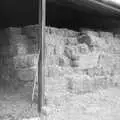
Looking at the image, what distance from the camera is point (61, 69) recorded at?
5.72 metres

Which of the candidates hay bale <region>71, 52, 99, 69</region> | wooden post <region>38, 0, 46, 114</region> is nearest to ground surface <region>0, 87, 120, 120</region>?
wooden post <region>38, 0, 46, 114</region>

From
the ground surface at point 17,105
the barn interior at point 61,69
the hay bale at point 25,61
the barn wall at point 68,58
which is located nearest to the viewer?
the ground surface at point 17,105

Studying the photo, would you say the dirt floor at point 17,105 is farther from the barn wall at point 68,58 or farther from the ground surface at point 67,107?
the barn wall at point 68,58

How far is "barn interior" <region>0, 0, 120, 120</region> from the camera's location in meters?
4.98

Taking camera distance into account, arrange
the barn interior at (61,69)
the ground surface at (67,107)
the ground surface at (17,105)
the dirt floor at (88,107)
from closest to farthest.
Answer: the ground surface at (17,105), the ground surface at (67,107), the dirt floor at (88,107), the barn interior at (61,69)

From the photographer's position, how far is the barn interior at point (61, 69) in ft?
16.3

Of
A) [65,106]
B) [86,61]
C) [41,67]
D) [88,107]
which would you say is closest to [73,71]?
[86,61]

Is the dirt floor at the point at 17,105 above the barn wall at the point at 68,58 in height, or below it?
below

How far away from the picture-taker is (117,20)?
8.48 meters

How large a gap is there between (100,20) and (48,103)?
15.2 feet

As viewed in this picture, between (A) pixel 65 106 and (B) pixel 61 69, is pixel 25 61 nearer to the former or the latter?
(B) pixel 61 69

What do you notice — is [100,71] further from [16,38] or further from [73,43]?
[16,38]

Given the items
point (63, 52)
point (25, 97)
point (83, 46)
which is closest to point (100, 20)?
point (83, 46)

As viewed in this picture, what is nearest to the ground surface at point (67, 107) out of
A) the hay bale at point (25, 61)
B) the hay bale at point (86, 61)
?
the hay bale at point (25, 61)
